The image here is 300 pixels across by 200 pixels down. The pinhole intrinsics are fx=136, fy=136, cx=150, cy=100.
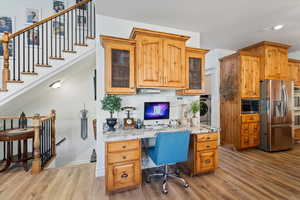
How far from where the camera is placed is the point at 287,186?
2016 millimetres

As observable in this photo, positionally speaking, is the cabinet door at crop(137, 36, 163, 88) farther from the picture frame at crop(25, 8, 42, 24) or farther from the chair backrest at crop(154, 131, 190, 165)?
the picture frame at crop(25, 8, 42, 24)

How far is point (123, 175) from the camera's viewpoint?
73.1 inches

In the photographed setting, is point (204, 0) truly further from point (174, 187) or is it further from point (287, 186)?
point (287, 186)

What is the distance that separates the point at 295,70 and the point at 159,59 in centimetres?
454

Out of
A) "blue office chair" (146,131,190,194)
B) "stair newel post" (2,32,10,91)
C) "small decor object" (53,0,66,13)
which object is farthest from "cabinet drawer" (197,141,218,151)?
"small decor object" (53,0,66,13)

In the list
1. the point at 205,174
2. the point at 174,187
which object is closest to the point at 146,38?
the point at 174,187

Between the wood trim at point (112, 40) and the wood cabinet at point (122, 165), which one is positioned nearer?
the wood cabinet at point (122, 165)

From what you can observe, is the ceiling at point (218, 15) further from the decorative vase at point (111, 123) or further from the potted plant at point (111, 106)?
the decorative vase at point (111, 123)

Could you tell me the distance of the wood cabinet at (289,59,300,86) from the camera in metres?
3.98

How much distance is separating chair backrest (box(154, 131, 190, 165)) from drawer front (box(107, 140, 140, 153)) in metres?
0.29

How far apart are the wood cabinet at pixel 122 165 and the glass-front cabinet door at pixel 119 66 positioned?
82cm

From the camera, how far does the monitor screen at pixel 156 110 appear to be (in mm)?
2400

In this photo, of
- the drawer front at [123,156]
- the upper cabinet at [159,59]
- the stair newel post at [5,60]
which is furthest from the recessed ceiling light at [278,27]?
the stair newel post at [5,60]

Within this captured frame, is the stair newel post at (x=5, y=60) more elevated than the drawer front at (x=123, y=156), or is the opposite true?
the stair newel post at (x=5, y=60)
